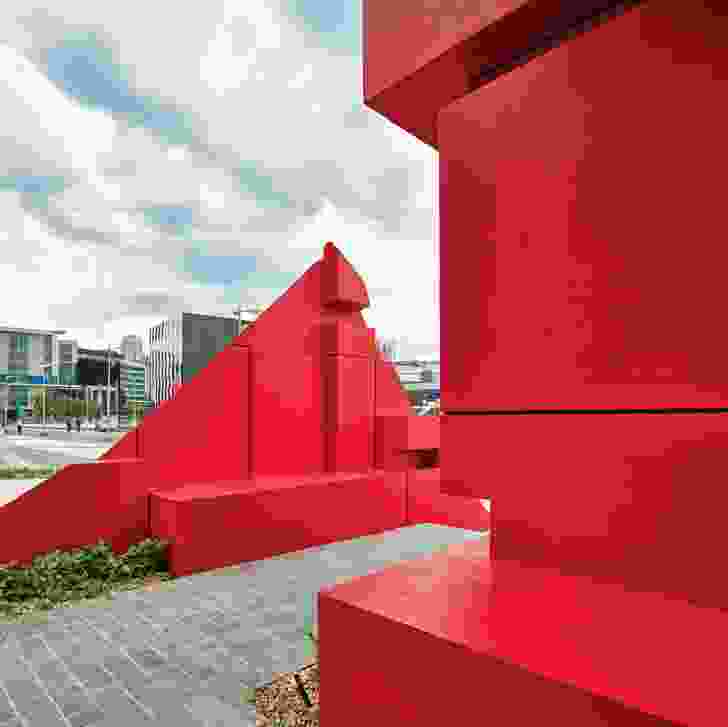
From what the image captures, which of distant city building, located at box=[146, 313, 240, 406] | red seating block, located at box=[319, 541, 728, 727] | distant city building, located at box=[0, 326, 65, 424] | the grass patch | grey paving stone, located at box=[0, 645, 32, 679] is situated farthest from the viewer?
distant city building, located at box=[0, 326, 65, 424]

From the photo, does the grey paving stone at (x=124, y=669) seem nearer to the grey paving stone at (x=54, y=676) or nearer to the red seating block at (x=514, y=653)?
the grey paving stone at (x=54, y=676)

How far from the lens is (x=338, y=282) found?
32.6 feet

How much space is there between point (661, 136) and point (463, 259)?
1.21 meters

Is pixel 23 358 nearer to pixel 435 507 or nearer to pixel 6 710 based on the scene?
pixel 435 507

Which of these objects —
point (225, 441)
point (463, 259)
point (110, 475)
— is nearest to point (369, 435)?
point (225, 441)

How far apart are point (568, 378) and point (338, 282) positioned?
24.4ft

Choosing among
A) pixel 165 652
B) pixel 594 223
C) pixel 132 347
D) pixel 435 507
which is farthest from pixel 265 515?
pixel 132 347

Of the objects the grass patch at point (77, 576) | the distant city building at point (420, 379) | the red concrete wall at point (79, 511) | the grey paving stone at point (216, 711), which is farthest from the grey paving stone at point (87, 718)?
the distant city building at point (420, 379)

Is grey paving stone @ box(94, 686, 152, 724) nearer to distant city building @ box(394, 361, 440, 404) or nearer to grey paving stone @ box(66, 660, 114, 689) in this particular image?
grey paving stone @ box(66, 660, 114, 689)

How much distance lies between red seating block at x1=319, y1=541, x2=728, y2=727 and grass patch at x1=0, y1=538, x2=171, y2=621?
4610 millimetres

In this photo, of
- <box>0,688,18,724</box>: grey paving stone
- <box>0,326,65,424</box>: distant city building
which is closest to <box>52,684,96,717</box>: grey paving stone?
<box>0,688,18,724</box>: grey paving stone

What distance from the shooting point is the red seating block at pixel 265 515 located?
7.14 metres

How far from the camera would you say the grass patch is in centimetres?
605

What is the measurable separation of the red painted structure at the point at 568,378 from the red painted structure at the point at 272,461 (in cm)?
498
